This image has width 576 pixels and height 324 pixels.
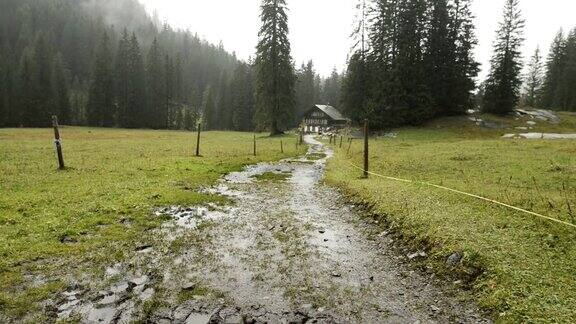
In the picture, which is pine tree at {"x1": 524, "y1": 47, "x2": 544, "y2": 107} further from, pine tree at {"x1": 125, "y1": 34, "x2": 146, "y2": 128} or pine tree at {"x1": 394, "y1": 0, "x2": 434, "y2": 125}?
pine tree at {"x1": 125, "y1": 34, "x2": 146, "y2": 128}

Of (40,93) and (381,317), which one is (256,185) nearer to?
(381,317)

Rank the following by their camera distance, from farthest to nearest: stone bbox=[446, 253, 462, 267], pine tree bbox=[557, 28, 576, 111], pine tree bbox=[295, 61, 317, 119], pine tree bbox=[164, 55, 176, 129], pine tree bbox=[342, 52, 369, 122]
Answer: pine tree bbox=[295, 61, 317, 119] → pine tree bbox=[164, 55, 176, 129] → pine tree bbox=[557, 28, 576, 111] → pine tree bbox=[342, 52, 369, 122] → stone bbox=[446, 253, 462, 267]

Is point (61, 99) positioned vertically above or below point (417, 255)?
above

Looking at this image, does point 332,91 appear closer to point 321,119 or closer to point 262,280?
point 321,119

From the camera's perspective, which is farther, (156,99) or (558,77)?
(156,99)

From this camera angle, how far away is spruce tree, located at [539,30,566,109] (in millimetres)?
94625

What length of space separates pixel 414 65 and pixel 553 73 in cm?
6260

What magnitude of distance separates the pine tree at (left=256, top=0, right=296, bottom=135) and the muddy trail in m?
52.6

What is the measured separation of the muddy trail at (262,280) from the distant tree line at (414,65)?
5008cm

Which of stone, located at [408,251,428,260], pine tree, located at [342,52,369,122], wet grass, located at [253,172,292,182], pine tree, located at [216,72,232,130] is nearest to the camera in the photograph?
stone, located at [408,251,428,260]

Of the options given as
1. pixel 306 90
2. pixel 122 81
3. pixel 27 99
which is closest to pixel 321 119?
pixel 306 90

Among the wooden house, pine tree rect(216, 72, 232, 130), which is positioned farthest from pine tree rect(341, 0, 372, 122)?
pine tree rect(216, 72, 232, 130)

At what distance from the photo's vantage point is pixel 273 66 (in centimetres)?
6362

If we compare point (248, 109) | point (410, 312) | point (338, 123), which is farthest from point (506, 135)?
point (248, 109)
